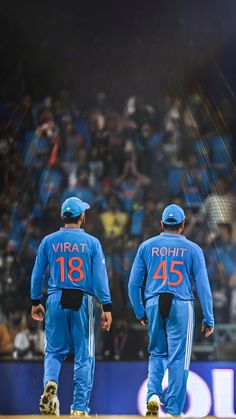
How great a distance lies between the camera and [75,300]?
7.13 meters

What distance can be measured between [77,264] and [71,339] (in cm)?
62

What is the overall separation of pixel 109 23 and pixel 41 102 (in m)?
2.32

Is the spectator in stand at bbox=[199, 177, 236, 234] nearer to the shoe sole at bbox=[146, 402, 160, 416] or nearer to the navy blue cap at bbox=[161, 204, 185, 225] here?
the navy blue cap at bbox=[161, 204, 185, 225]

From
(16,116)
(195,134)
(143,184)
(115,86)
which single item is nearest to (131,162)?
(143,184)

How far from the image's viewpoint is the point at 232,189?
12.3m

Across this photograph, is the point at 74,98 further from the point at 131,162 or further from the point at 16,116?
the point at 131,162

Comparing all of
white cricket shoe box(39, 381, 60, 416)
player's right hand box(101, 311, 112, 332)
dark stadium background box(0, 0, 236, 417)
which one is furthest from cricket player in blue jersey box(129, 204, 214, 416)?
dark stadium background box(0, 0, 236, 417)

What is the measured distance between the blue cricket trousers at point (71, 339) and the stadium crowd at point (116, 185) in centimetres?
317

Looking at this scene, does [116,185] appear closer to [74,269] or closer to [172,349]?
[74,269]

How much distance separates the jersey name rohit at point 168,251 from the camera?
24.1 feet

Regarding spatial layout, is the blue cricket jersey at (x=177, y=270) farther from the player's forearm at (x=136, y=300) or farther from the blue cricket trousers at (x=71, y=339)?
the blue cricket trousers at (x=71, y=339)

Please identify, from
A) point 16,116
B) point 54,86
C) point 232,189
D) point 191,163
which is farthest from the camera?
point 54,86

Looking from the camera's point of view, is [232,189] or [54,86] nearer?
[232,189]

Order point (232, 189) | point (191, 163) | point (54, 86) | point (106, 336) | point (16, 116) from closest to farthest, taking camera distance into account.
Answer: point (106, 336)
point (232, 189)
point (191, 163)
point (16, 116)
point (54, 86)
